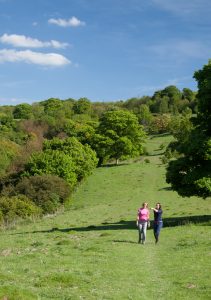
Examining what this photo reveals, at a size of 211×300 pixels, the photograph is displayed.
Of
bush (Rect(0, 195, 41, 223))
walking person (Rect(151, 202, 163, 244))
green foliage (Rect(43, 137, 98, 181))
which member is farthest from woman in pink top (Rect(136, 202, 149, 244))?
green foliage (Rect(43, 137, 98, 181))

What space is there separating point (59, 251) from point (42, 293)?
9.42 m

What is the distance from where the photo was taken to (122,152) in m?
97.2

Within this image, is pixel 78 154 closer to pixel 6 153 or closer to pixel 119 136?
pixel 119 136

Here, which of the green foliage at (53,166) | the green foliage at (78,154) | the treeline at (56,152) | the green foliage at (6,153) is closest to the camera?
the treeline at (56,152)

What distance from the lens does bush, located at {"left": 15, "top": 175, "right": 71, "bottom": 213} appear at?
6344 cm

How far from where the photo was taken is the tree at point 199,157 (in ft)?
112

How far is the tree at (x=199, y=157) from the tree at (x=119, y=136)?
58.3 m

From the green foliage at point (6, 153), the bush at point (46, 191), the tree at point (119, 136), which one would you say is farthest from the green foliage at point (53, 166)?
the green foliage at point (6, 153)

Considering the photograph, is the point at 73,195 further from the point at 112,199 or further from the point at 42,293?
the point at 42,293

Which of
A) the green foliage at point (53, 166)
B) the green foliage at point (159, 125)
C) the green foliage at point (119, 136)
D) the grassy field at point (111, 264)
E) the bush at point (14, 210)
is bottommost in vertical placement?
the bush at point (14, 210)

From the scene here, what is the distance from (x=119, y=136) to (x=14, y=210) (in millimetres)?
46956

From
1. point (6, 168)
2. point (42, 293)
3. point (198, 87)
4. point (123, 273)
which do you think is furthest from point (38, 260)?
point (6, 168)

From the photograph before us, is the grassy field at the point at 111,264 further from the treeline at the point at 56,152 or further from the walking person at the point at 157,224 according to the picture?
the treeline at the point at 56,152

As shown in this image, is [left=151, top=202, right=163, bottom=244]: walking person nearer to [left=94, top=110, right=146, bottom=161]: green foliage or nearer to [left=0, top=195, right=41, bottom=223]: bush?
[left=0, top=195, right=41, bottom=223]: bush
